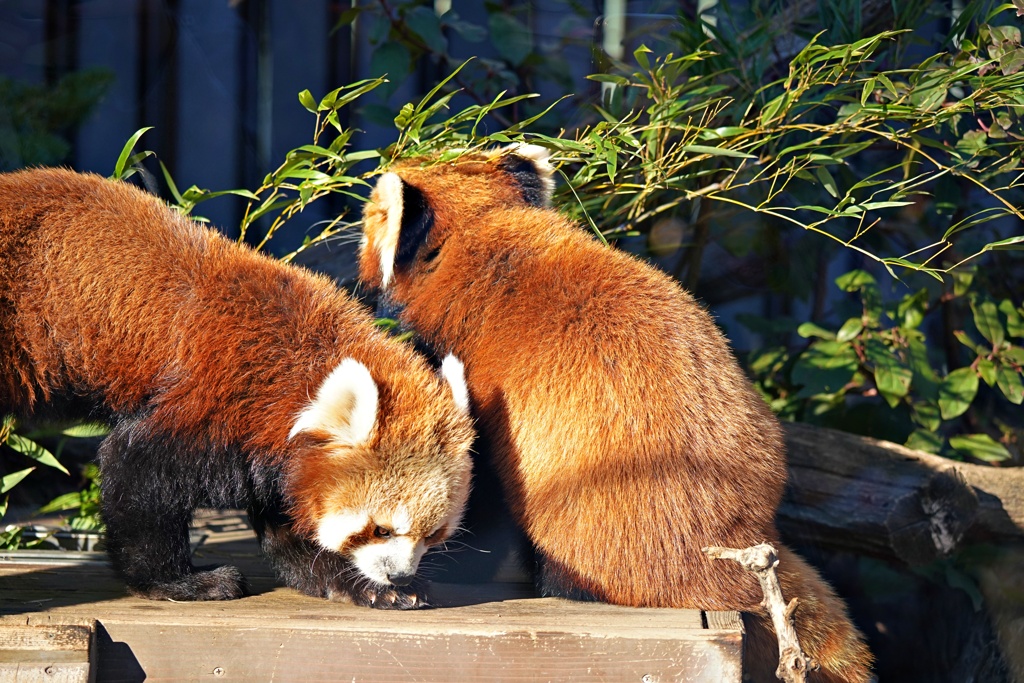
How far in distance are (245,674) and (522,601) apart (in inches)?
25.5

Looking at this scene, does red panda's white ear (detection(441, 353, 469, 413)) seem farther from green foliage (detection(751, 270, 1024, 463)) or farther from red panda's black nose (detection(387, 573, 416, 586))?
green foliage (detection(751, 270, 1024, 463))

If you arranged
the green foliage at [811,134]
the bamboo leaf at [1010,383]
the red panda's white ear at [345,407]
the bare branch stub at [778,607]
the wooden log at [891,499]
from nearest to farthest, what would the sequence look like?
the bare branch stub at [778,607] < the red panda's white ear at [345,407] < the green foliage at [811,134] < the wooden log at [891,499] < the bamboo leaf at [1010,383]

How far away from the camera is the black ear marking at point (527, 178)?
8.70 ft

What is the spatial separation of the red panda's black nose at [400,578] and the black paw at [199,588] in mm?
386

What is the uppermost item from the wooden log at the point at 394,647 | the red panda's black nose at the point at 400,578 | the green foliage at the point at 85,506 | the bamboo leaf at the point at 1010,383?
the bamboo leaf at the point at 1010,383

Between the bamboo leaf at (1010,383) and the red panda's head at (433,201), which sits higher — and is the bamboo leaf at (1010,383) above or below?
below

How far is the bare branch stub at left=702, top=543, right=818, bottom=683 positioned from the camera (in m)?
1.76

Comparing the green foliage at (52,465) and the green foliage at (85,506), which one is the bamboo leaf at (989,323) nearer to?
the green foliage at (52,465)

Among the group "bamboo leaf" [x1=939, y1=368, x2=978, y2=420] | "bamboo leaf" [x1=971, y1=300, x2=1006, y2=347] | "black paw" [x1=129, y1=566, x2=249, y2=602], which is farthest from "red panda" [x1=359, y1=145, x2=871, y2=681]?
"bamboo leaf" [x1=971, y1=300, x2=1006, y2=347]

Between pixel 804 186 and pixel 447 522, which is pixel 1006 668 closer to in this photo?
pixel 804 186

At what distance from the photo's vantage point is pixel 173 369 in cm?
207

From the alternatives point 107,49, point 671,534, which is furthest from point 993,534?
point 107,49

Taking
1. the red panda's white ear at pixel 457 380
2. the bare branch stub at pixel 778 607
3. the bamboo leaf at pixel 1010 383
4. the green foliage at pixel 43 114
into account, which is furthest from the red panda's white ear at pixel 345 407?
the bamboo leaf at pixel 1010 383

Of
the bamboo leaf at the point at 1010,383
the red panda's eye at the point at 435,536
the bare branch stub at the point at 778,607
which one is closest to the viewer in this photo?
the bare branch stub at the point at 778,607
